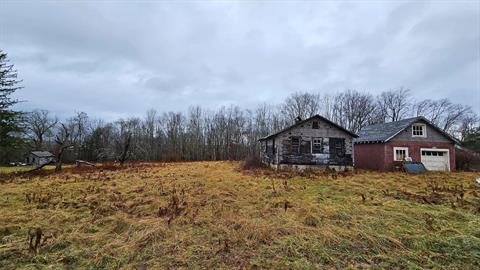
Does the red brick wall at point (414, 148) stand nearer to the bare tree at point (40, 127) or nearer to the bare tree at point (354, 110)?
the bare tree at point (354, 110)

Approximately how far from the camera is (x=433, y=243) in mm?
5352

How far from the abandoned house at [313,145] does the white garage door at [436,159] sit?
589 cm

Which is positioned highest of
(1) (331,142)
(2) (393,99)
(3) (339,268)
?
(2) (393,99)

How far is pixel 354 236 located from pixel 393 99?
162 ft

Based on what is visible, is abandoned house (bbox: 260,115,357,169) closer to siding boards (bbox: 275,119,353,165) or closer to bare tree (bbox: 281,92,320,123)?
siding boards (bbox: 275,119,353,165)

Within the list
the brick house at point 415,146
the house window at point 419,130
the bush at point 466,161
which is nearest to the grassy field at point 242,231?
the brick house at point 415,146

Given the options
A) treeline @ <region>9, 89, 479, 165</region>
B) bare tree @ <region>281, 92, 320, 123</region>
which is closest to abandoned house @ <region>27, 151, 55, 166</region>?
treeline @ <region>9, 89, 479, 165</region>

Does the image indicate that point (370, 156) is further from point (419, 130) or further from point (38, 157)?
point (38, 157)

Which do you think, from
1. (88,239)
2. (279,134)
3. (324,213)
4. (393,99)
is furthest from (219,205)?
(393,99)

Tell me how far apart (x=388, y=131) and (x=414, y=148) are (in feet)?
7.15

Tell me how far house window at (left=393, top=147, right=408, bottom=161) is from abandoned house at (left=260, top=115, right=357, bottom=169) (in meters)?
3.32

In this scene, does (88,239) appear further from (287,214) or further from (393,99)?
(393,99)

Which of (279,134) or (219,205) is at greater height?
(279,134)

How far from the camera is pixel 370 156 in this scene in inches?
909
